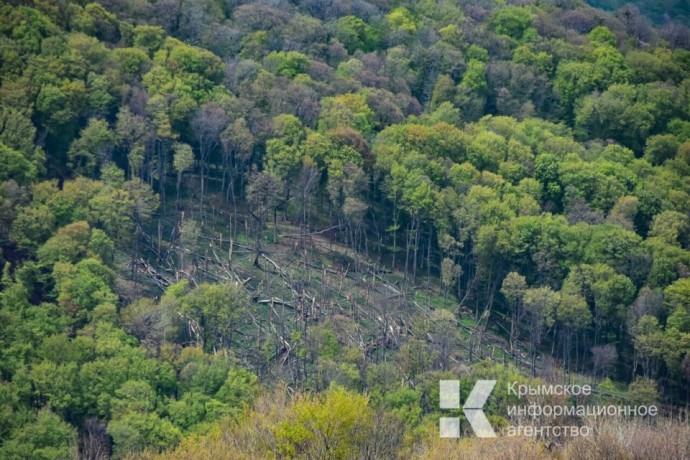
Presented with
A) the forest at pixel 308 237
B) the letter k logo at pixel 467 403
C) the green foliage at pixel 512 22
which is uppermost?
the green foliage at pixel 512 22

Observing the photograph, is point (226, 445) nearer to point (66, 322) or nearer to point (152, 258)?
point (66, 322)

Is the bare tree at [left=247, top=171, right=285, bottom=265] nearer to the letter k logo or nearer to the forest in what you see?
the forest

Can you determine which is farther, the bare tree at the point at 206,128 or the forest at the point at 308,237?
the bare tree at the point at 206,128

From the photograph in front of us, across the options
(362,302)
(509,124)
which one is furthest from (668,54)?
(362,302)

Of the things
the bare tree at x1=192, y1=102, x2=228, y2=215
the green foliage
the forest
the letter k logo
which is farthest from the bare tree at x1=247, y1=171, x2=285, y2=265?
the green foliage

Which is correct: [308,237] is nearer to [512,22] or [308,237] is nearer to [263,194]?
[263,194]

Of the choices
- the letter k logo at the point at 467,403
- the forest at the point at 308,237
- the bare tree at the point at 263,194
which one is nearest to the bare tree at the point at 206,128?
the forest at the point at 308,237

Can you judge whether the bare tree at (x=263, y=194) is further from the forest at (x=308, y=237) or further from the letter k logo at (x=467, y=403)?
the letter k logo at (x=467, y=403)
